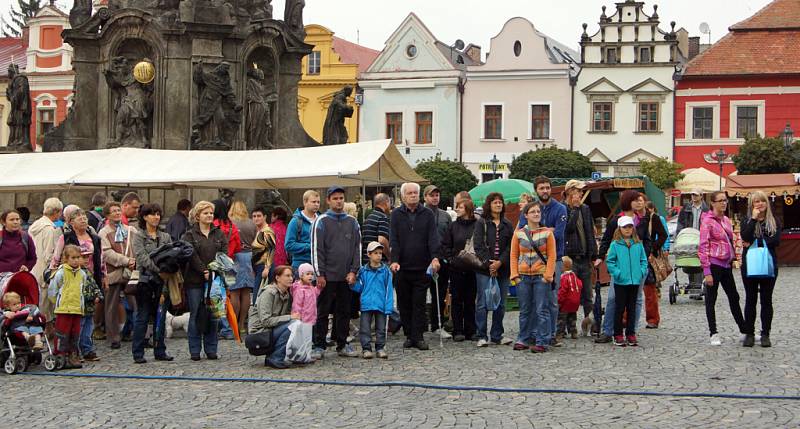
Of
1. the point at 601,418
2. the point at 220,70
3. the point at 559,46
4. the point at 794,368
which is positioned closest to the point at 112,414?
the point at 601,418

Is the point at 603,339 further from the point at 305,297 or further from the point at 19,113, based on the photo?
the point at 19,113

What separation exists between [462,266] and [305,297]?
2049mm

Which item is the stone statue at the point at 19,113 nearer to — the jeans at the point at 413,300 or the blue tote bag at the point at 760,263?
the jeans at the point at 413,300

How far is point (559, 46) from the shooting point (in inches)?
2496

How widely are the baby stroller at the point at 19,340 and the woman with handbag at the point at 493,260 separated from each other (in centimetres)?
433

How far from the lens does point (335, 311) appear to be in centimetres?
1184

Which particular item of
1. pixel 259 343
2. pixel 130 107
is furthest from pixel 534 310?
pixel 130 107

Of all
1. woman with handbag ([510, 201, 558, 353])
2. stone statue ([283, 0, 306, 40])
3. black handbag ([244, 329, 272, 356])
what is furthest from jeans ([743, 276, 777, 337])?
stone statue ([283, 0, 306, 40])

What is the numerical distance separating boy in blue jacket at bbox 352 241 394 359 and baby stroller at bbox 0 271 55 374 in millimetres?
2946

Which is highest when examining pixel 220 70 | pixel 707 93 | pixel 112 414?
pixel 707 93

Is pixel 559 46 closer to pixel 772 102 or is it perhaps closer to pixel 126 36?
pixel 772 102

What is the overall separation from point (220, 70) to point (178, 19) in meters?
1.55

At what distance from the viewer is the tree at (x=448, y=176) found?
50.1 metres

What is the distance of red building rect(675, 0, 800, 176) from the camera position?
167 feet
